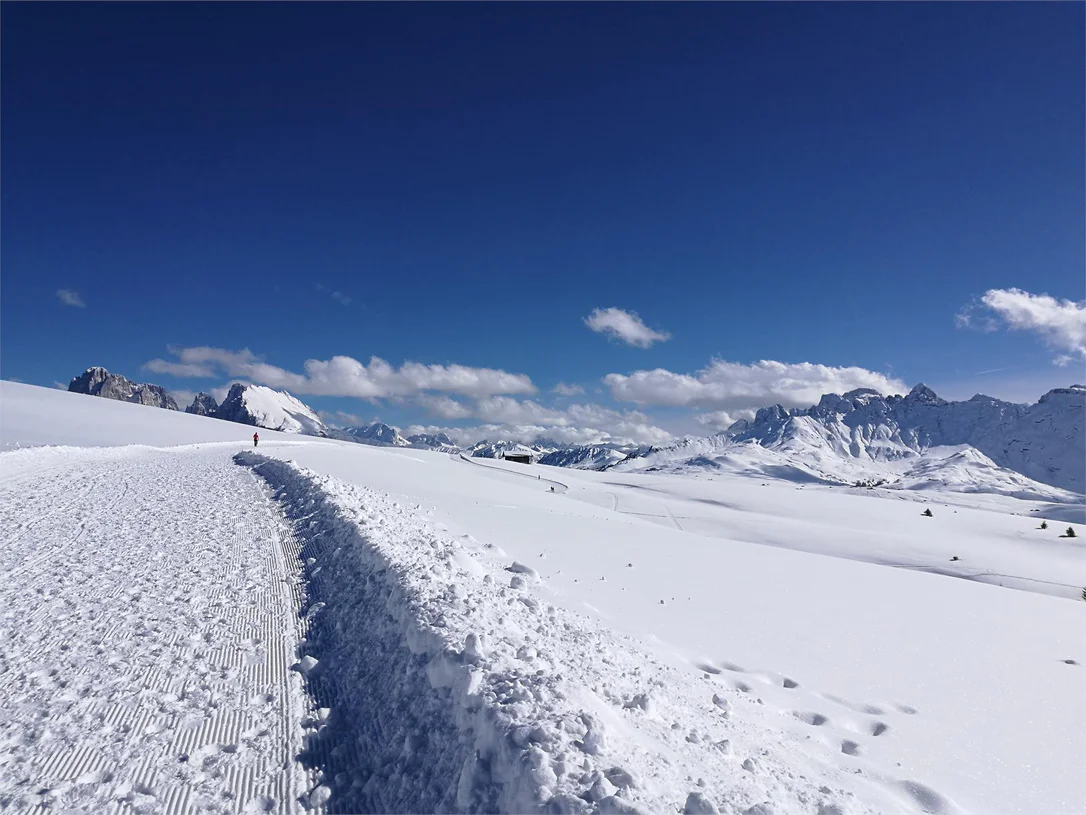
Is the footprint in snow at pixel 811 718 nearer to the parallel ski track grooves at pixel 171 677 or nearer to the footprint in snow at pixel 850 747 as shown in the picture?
the footprint in snow at pixel 850 747

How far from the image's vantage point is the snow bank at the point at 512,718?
446cm

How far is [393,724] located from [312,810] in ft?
3.71

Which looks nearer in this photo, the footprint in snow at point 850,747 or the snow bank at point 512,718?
the snow bank at point 512,718

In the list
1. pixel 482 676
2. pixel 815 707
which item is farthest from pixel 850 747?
pixel 482 676

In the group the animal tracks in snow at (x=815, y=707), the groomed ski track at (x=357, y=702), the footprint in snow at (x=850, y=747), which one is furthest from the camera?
the animal tracks in snow at (x=815, y=707)

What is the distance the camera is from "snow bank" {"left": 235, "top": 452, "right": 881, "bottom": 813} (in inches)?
176

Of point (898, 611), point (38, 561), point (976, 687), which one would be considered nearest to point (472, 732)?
point (976, 687)

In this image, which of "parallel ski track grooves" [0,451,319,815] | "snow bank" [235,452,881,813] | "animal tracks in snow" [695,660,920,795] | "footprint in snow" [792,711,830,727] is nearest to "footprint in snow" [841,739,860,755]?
"animal tracks in snow" [695,660,920,795]

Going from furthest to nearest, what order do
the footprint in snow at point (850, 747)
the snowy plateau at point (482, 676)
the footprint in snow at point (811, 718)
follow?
the footprint in snow at point (811, 718) → the footprint in snow at point (850, 747) → the snowy plateau at point (482, 676)

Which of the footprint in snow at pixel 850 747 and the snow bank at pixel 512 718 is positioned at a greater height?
the snow bank at pixel 512 718

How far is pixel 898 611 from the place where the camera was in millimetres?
12781

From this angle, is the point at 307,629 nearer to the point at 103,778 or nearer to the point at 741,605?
the point at 103,778

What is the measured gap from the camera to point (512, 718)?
496cm

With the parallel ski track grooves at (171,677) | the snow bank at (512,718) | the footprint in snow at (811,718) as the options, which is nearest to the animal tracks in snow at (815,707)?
the footprint in snow at (811,718)
